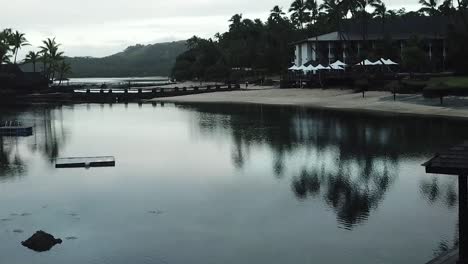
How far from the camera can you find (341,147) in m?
41.2

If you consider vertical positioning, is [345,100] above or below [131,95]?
below

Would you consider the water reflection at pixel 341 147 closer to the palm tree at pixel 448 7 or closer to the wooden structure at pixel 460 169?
the wooden structure at pixel 460 169

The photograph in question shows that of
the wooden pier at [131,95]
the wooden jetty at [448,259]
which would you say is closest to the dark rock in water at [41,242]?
the wooden jetty at [448,259]

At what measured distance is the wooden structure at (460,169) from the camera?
1396 centimetres

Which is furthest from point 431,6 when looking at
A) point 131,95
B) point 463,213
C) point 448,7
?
point 463,213

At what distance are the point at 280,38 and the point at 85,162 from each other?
93788 mm

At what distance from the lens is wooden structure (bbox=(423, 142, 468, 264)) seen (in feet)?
45.8

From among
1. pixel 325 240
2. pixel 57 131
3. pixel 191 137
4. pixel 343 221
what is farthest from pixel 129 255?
pixel 57 131

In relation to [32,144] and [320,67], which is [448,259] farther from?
[320,67]

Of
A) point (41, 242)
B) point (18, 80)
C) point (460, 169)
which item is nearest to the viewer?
point (460, 169)

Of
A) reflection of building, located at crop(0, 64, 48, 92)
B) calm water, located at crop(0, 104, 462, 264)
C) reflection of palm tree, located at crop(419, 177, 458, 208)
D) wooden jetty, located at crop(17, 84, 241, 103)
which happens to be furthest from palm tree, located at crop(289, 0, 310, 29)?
reflection of palm tree, located at crop(419, 177, 458, 208)

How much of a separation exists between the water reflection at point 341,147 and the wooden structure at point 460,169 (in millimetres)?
7133

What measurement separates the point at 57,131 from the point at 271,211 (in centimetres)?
3932

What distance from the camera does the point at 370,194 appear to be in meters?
27.0
